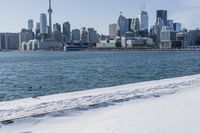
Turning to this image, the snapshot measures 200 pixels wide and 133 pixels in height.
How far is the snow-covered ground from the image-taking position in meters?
10.4

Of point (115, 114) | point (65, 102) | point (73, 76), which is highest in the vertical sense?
point (65, 102)

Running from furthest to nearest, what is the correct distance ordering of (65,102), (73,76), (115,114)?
(73,76) → (65,102) → (115,114)

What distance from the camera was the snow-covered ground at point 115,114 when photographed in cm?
1041

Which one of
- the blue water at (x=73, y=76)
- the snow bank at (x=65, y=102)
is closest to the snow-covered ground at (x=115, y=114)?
the snow bank at (x=65, y=102)

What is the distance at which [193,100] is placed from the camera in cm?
1468

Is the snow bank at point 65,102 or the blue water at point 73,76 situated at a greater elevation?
the snow bank at point 65,102

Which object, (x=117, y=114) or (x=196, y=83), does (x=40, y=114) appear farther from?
(x=196, y=83)

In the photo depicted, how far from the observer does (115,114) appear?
40.6 feet

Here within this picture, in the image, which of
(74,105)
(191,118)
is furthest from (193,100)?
(74,105)

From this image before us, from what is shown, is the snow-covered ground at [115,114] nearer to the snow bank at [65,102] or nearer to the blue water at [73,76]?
the snow bank at [65,102]

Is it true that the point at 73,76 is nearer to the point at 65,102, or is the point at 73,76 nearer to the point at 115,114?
the point at 65,102

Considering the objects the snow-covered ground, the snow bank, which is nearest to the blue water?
the snow bank

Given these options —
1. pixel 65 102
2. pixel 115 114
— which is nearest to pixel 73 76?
pixel 65 102

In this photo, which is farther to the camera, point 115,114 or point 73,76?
point 73,76
